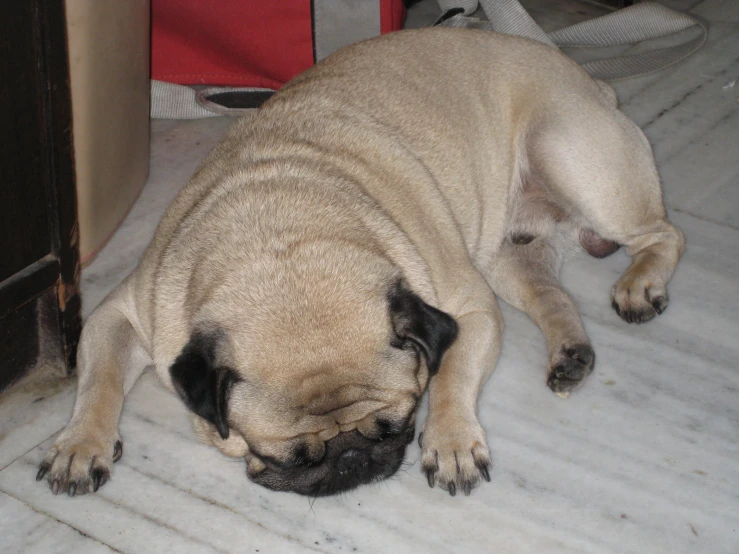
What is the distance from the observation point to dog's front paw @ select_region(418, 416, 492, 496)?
121 inches

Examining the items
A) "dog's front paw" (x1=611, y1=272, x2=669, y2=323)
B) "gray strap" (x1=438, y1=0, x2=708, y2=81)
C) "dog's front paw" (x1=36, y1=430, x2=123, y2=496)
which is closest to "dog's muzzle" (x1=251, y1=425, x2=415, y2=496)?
"dog's front paw" (x1=36, y1=430, x2=123, y2=496)

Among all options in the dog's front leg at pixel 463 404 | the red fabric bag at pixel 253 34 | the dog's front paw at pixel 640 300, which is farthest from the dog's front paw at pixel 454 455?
the red fabric bag at pixel 253 34

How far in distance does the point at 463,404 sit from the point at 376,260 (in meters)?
0.72

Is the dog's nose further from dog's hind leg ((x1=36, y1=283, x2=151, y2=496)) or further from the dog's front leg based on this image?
dog's hind leg ((x1=36, y1=283, x2=151, y2=496))

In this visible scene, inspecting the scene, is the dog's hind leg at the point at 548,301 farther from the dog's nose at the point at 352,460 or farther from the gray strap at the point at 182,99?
the gray strap at the point at 182,99

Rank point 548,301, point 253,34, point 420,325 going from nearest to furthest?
1. point 420,325
2. point 548,301
3. point 253,34

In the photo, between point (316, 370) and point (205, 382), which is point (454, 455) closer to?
point (316, 370)

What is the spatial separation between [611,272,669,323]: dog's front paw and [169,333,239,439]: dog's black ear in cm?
195

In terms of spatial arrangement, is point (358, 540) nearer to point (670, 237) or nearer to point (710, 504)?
point (710, 504)

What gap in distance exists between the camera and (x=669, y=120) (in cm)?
522

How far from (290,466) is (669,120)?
350 cm

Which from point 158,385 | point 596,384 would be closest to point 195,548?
point 158,385

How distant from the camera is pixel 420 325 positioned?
8.61 feet

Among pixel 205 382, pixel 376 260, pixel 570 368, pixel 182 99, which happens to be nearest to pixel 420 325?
pixel 376 260
